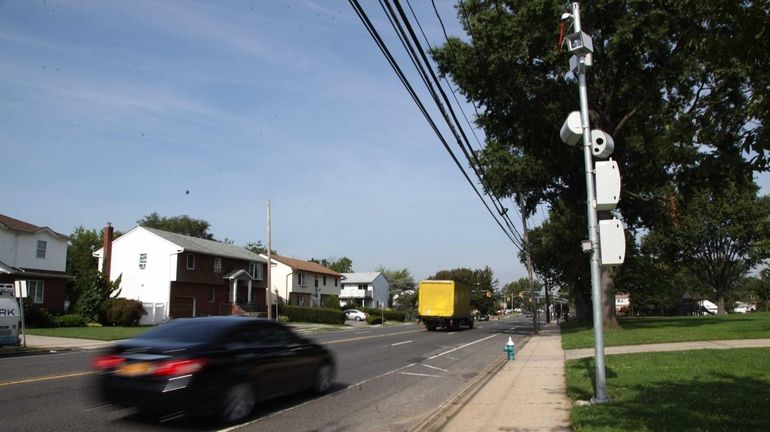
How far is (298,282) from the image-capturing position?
213ft

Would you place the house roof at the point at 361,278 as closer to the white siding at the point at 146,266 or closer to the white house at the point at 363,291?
the white house at the point at 363,291

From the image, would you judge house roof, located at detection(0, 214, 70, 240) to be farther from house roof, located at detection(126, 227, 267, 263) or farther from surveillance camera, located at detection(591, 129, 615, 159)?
surveillance camera, located at detection(591, 129, 615, 159)

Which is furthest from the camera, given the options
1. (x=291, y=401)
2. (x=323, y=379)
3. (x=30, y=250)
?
(x=30, y=250)

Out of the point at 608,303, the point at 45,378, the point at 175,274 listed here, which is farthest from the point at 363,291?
the point at 45,378

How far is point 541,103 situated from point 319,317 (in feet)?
94.3

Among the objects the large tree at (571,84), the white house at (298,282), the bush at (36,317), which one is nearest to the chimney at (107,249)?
the bush at (36,317)

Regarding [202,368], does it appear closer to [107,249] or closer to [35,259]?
[35,259]

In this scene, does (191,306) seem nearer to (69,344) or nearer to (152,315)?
(152,315)

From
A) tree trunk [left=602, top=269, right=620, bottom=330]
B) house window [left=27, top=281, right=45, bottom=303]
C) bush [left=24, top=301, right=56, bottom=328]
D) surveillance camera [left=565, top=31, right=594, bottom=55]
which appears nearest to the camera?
surveillance camera [left=565, top=31, right=594, bottom=55]

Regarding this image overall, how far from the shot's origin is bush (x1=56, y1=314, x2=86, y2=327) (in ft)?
105

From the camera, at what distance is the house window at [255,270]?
176 feet

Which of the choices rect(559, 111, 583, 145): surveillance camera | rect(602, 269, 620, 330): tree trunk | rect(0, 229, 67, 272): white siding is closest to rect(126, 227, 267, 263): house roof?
rect(0, 229, 67, 272): white siding

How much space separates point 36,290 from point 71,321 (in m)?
Answer: 4.19

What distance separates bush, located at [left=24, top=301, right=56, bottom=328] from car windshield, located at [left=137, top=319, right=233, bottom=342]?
26.6m
